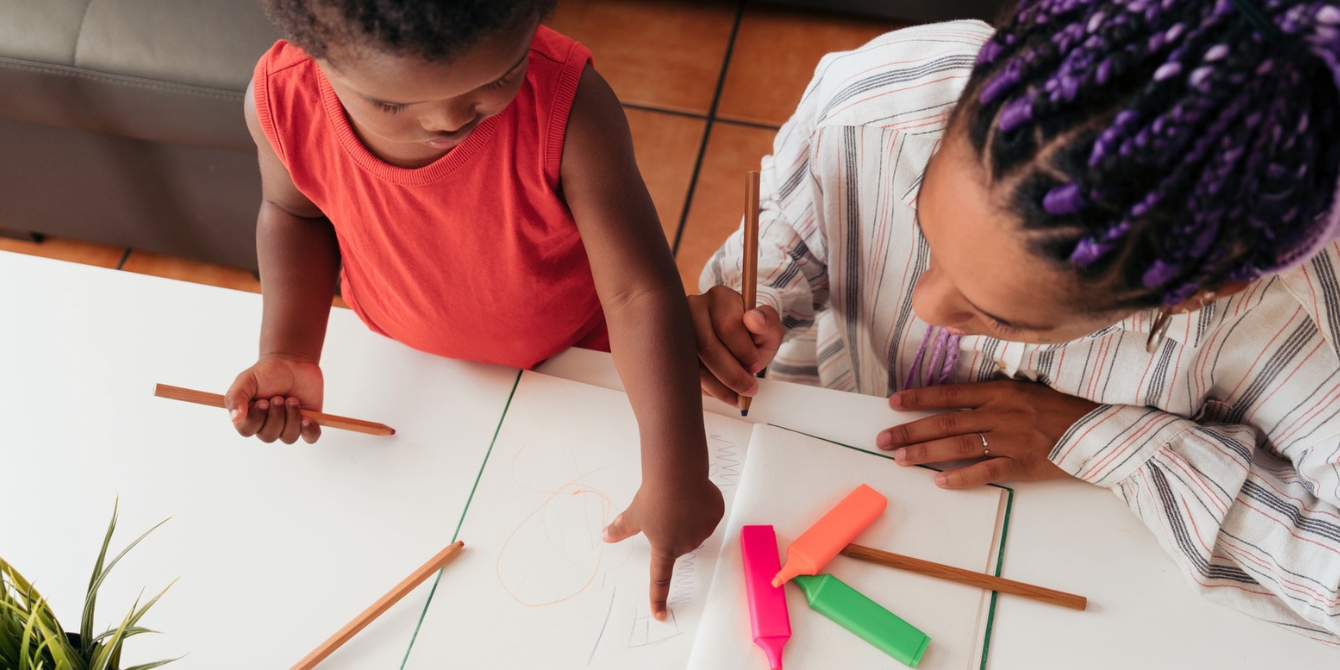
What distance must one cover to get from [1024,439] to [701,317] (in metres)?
0.24

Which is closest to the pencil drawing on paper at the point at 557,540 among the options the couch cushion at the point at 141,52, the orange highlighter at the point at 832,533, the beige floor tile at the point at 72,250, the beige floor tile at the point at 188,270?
the orange highlighter at the point at 832,533

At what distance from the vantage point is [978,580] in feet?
1.78

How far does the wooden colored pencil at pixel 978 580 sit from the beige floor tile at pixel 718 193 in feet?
2.92

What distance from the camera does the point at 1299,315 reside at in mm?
539

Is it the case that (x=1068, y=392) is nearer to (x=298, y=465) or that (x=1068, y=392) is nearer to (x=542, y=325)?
(x=542, y=325)

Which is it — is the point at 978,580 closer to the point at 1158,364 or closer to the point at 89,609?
the point at 1158,364

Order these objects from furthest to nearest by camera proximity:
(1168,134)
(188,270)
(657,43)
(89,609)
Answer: (657,43) < (188,270) < (89,609) < (1168,134)

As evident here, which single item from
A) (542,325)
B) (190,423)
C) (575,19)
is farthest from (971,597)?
(575,19)

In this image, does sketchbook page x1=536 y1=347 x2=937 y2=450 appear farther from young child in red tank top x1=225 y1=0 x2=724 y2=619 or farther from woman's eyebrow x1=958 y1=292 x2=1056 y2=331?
woman's eyebrow x1=958 y1=292 x2=1056 y2=331

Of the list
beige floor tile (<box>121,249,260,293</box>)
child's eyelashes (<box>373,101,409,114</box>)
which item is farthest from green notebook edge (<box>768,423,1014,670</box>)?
beige floor tile (<box>121,249,260,293</box>)

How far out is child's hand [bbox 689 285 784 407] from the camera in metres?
0.62

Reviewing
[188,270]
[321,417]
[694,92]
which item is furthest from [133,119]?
[694,92]

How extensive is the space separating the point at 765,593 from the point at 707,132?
1.20m

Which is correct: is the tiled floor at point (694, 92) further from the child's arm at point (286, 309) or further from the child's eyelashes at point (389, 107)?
the child's eyelashes at point (389, 107)
